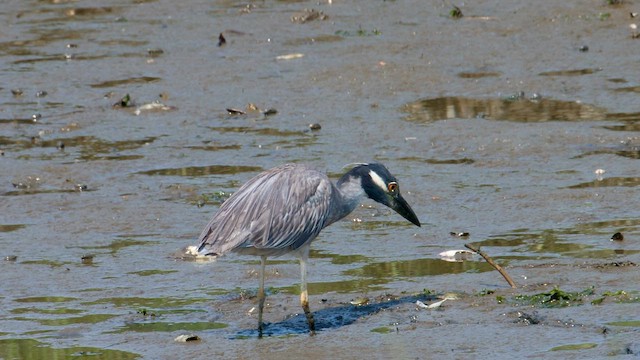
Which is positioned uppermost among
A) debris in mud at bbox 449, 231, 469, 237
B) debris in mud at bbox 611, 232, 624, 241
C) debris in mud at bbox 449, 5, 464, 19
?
debris in mud at bbox 449, 5, 464, 19

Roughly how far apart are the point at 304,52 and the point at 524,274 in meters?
6.49

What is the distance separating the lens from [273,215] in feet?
22.9

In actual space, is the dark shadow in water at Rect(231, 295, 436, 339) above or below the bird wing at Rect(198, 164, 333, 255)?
below

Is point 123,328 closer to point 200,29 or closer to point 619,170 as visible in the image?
point 619,170

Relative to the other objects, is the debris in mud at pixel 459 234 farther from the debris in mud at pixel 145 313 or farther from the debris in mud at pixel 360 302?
the debris in mud at pixel 145 313

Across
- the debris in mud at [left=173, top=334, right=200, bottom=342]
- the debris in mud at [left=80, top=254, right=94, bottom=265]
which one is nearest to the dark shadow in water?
the debris in mud at [left=173, top=334, right=200, bottom=342]

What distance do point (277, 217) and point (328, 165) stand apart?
302 centimetres

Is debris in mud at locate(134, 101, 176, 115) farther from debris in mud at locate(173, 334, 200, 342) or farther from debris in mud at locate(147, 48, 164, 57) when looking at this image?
debris in mud at locate(173, 334, 200, 342)

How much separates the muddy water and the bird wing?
421 millimetres

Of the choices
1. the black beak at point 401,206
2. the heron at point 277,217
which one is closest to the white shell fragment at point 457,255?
the black beak at point 401,206

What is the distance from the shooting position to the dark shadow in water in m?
6.84

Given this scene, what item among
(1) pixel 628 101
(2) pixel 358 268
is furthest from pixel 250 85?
(2) pixel 358 268

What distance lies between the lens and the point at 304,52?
1349 cm

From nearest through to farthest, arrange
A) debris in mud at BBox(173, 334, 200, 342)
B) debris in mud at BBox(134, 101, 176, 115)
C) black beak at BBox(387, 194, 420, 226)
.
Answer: debris in mud at BBox(173, 334, 200, 342), black beak at BBox(387, 194, 420, 226), debris in mud at BBox(134, 101, 176, 115)
